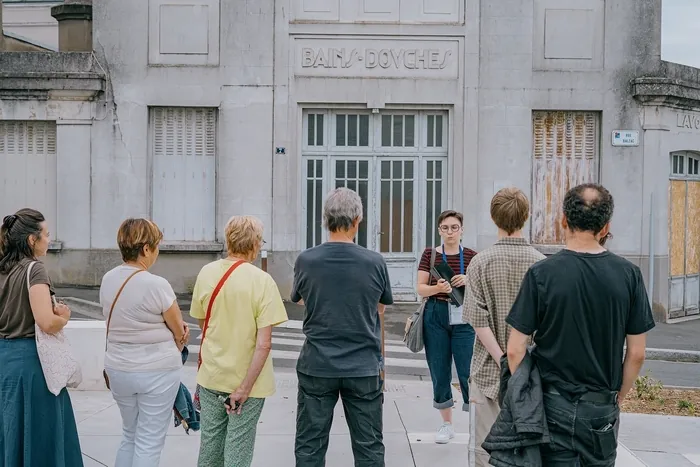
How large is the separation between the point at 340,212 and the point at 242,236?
63 cm

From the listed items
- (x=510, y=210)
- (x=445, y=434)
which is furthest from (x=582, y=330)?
(x=445, y=434)

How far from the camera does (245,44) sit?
50.2 ft

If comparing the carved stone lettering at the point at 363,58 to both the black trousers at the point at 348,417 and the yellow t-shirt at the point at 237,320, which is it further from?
the black trousers at the point at 348,417

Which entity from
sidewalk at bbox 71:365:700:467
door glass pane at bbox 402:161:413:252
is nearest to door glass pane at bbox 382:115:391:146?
door glass pane at bbox 402:161:413:252

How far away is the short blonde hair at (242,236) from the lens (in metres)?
5.22

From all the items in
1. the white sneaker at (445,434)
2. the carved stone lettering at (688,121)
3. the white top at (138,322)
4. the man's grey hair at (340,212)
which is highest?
the carved stone lettering at (688,121)

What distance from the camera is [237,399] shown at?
5043 millimetres

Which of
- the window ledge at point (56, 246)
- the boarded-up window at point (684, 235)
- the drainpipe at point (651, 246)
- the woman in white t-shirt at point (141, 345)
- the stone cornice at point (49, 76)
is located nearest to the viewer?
the woman in white t-shirt at point (141, 345)

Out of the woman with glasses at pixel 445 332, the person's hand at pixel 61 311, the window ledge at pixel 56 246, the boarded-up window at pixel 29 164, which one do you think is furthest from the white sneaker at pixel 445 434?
the boarded-up window at pixel 29 164

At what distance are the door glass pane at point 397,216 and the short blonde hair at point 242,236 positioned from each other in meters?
10.5

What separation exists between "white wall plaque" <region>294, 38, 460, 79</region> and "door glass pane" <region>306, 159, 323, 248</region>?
5.41ft

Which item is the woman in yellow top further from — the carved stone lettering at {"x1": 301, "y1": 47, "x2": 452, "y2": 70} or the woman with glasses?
the carved stone lettering at {"x1": 301, "y1": 47, "x2": 452, "y2": 70}

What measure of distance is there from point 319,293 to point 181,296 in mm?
10834

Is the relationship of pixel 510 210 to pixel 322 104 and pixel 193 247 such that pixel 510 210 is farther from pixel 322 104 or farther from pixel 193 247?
pixel 193 247
